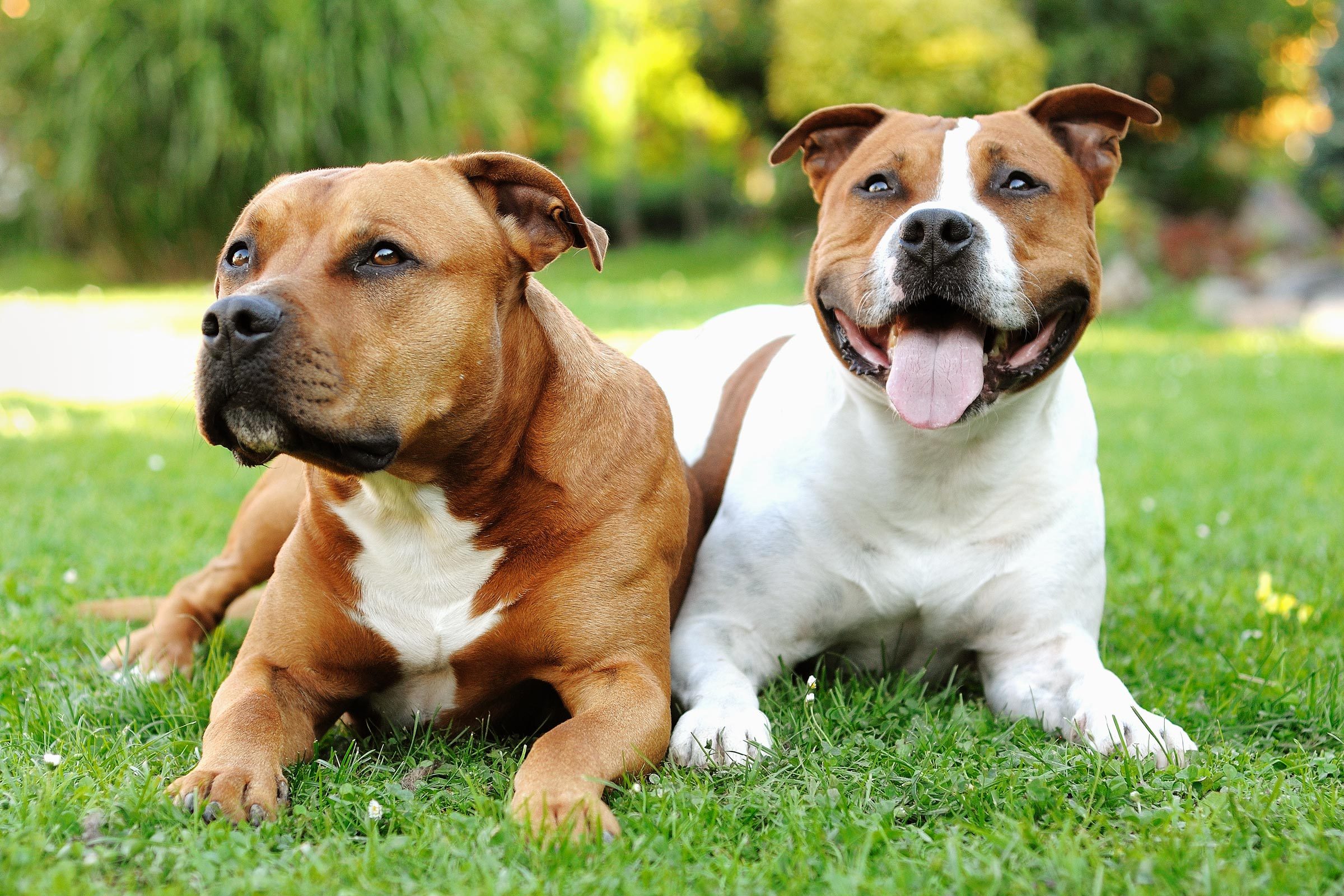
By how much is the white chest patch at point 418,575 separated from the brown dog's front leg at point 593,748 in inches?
11.7

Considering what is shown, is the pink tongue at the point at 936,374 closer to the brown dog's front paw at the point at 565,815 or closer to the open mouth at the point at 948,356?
the open mouth at the point at 948,356

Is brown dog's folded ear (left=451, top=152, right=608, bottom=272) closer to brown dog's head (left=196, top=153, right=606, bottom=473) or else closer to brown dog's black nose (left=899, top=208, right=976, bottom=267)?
brown dog's head (left=196, top=153, right=606, bottom=473)

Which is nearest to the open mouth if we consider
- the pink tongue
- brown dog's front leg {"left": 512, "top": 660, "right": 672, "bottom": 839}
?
the pink tongue

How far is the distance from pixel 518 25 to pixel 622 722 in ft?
84.2

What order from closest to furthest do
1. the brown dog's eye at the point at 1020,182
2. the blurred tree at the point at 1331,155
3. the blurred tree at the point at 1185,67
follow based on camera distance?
1. the brown dog's eye at the point at 1020,182
2. the blurred tree at the point at 1331,155
3. the blurred tree at the point at 1185,67

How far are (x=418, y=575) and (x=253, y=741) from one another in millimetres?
585

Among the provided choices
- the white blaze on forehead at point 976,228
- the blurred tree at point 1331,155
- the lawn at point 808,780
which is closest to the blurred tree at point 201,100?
the blurred tree at point 1331,155

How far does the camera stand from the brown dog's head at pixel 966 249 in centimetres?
349

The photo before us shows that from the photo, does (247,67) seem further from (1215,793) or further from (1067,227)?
(1215,793)

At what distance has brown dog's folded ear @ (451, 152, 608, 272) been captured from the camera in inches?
129

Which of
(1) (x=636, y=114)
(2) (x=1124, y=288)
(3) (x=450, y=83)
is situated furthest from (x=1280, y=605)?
(1) (x=636, y=114)

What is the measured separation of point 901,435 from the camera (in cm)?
378

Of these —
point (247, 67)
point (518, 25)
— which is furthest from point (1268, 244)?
point (518, 25)

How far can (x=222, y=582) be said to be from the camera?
4164 mm
